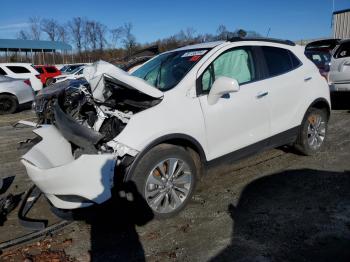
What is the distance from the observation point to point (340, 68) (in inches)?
364

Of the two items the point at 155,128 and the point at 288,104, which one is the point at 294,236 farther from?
the point at 288,104

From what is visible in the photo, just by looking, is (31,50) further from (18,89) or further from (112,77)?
(112,77)

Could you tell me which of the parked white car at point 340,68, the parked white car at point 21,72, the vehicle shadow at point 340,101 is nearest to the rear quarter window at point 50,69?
the parked white car at point 21,72

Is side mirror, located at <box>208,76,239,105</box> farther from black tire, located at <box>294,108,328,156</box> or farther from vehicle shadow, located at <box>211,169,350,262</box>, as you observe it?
black tire, located at <box>294,108,328,156</box>

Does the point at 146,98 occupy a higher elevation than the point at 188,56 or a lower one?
lower

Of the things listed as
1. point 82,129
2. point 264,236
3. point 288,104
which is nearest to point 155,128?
point 82,129

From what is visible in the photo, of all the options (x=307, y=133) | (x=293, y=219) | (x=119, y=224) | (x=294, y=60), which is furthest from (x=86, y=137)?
(x=307, y=133)

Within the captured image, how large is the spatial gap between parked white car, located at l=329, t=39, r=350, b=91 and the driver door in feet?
17.5

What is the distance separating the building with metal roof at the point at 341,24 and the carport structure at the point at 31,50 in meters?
36.9

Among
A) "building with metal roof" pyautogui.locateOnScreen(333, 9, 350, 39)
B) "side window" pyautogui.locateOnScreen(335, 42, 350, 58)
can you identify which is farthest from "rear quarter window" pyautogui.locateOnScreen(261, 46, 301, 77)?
"building with metal roof" pyautogui.locateOnScreen(333, 9, 350, 39)

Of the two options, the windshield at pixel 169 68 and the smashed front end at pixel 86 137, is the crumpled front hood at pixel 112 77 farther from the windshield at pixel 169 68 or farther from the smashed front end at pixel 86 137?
the windshield at pixel 169 68

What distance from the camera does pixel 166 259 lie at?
3248 millimetres

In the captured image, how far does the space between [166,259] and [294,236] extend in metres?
1.21

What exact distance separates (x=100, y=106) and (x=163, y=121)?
0.69 metres
